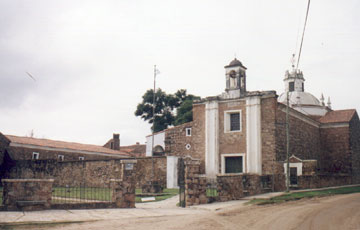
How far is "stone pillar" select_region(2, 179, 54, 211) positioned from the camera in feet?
38.5

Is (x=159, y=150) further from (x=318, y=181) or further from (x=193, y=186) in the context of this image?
(x=193, y=186)

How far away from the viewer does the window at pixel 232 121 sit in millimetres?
25781

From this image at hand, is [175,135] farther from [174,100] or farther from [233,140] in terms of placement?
[174,100]

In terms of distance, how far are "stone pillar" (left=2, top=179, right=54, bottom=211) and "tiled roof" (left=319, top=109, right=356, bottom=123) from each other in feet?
90.7

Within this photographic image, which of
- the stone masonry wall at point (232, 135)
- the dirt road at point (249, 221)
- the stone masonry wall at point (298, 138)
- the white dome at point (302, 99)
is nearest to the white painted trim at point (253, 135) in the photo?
the stone masonry wall at point (232, 135)

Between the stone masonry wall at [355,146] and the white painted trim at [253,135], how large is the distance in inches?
480

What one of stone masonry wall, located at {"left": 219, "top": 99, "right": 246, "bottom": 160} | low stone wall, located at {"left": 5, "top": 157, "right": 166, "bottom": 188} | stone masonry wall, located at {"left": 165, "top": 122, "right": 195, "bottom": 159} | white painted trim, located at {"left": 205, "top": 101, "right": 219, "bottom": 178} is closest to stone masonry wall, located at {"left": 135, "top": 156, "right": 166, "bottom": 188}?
low stone wall, located at {"left": 5, "top": 157, "right": 166, "bottom": 188}

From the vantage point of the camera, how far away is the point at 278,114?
24.3 m

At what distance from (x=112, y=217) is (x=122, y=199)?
2.66 metres

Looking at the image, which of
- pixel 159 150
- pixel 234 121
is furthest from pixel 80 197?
pixel 159 150

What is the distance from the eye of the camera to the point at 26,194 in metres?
12.0

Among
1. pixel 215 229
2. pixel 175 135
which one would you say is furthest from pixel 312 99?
pixel 215 229

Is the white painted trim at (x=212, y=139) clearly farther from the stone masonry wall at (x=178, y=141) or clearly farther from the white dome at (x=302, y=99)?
the white dome at (x=302, y=99)

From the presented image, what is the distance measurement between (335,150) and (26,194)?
91.9 ft
